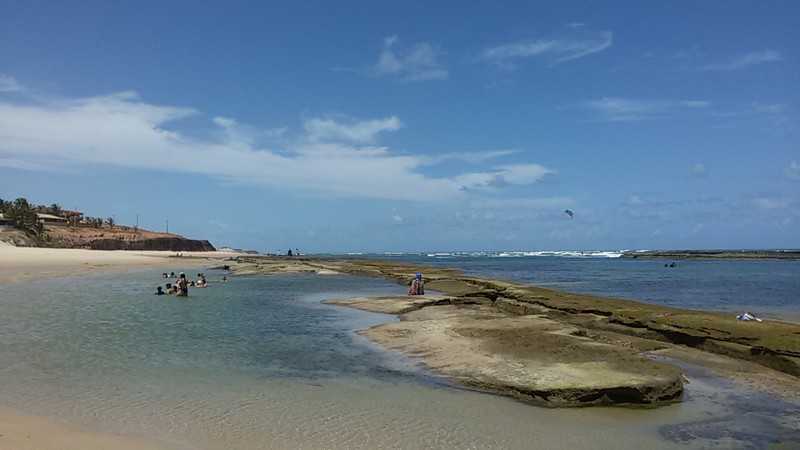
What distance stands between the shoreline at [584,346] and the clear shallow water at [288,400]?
2.14ft

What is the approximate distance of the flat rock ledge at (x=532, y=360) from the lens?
37.4ft

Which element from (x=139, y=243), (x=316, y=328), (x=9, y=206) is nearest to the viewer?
(x=316, y=328)

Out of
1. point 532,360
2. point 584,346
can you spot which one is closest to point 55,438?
point 532,360

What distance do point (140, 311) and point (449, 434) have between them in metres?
19.9

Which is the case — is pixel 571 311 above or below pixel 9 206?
below

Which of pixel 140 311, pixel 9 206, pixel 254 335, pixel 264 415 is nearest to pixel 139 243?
pixel 9 206

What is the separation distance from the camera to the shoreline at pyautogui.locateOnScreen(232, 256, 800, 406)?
38.7 ft

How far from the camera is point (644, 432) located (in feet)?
31.7

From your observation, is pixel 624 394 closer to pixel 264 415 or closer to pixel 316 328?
pixel 264 415

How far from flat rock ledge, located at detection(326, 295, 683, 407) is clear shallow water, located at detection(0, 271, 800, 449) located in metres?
0.53

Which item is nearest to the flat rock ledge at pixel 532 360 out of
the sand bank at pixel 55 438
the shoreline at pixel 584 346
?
the shoreline at pixel 584 346

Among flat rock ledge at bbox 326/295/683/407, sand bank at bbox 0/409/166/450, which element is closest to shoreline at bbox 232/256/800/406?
flat rock ledge at bbox 326/295/683/407

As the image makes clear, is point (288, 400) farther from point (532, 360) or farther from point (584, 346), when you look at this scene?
point (584, 346)

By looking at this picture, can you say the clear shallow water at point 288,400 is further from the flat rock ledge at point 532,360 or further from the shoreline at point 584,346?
the shoreline at point 584,346
